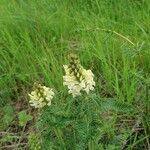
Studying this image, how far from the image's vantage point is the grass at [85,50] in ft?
8.55

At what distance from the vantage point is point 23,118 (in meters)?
2.87

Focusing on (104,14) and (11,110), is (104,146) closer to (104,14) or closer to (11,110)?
(11,110)

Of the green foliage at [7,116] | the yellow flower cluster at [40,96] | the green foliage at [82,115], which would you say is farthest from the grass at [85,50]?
the yellow flower cluster at [40,96]

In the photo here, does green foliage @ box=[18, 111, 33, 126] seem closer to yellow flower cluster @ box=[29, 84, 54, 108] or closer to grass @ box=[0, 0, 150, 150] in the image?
grass @ box=[0, 0, 150, 150]

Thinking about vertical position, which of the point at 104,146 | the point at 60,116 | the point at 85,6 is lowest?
the point at 104,146

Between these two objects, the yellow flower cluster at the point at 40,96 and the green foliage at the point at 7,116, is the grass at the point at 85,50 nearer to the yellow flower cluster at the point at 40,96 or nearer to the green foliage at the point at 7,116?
the green foliage at the point at 7,116

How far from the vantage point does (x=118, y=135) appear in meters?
2.49

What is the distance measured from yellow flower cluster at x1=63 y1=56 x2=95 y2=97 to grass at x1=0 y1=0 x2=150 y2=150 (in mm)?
496

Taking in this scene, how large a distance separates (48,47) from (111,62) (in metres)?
0.55

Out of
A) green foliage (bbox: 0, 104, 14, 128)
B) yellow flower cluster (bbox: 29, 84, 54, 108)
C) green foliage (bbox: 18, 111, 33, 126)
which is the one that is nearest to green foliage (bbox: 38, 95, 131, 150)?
yellow flower cluster (bbox: 29, 84, 54, 108)

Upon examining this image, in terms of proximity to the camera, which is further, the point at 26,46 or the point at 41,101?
the point at 26,46

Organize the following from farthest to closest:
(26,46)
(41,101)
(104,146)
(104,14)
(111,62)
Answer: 1. (104,14)
2. (26,46)
3. (111,62)
4. (104,146)
5. (41,101)

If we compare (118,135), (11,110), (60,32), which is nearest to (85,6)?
(60,32)

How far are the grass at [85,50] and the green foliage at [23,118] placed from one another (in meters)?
0.07
